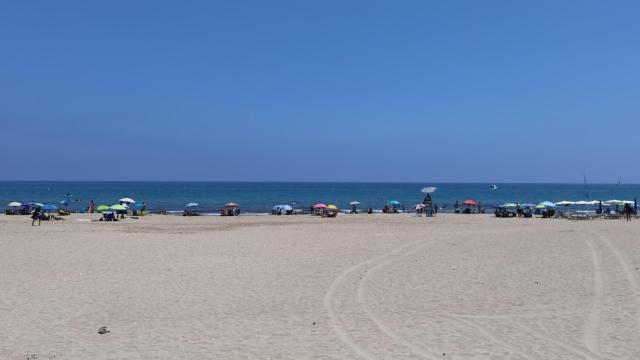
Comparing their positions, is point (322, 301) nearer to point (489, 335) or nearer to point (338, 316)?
point (338, 316)

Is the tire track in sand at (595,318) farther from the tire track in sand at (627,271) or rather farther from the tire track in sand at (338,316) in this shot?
the tire track in sand at (338,316)

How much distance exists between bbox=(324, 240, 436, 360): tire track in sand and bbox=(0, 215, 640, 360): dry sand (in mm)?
36

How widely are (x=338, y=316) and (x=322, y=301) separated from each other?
1.34 m

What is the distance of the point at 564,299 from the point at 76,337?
9.42 metres

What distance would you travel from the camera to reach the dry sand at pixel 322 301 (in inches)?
329

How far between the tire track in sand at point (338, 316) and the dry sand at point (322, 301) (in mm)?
36

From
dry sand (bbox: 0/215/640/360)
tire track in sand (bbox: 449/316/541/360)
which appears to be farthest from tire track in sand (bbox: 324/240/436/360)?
tire track in sand (bbox: 449/316/541/360)

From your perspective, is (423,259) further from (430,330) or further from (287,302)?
(430,330)

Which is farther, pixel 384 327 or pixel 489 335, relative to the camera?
pixel 384 327

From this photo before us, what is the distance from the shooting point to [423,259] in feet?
57.5

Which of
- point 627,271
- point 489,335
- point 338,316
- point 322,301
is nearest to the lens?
point 489,335

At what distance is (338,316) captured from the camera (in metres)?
10.3

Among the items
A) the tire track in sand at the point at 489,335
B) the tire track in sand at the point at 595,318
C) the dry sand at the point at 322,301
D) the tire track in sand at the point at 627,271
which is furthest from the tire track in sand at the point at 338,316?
the tire track in sand at the point at 627,271

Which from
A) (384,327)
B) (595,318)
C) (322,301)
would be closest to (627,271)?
(595,318)
